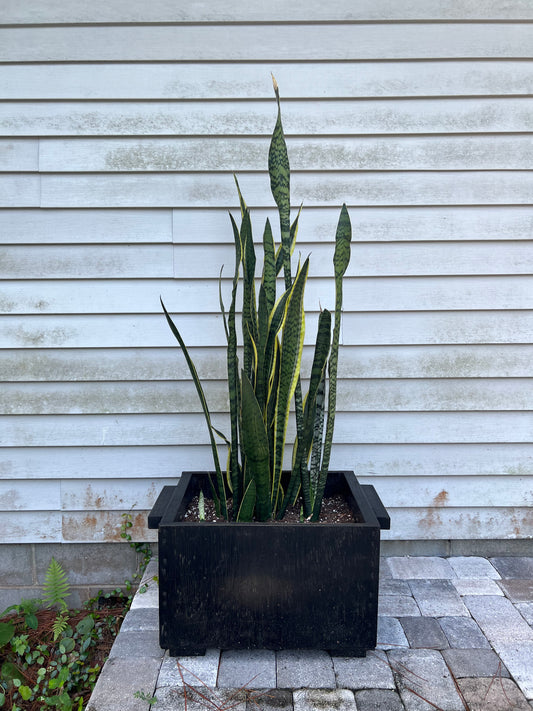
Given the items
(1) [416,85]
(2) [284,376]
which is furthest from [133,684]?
(1) [416,85]

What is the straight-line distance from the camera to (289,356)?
1.63 metres

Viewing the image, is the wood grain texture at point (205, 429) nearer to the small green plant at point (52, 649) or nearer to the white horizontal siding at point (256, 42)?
the small green plant at point (52, 649)

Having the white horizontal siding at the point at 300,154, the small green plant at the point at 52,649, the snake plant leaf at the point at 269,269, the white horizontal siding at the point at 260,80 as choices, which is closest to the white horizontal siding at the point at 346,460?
the small green plant at the point at 52,649

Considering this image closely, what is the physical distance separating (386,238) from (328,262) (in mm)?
227

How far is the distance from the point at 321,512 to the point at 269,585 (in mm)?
331

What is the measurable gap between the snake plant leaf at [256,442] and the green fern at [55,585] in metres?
0.95

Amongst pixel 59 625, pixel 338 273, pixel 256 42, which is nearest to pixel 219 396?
pixel 338 273

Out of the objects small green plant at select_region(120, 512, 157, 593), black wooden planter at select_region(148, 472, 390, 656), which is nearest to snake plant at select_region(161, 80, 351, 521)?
black wooden planter at select_region(148, 472, 390, 656)

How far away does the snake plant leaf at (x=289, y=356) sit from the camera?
1596 mm

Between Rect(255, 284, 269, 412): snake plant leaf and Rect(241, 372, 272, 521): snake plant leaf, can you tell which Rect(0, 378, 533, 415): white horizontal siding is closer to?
Rect(255, 284, 269, 412): snake plant leaf

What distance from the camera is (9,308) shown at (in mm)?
2094

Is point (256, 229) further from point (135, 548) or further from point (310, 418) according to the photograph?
point (135, 548)

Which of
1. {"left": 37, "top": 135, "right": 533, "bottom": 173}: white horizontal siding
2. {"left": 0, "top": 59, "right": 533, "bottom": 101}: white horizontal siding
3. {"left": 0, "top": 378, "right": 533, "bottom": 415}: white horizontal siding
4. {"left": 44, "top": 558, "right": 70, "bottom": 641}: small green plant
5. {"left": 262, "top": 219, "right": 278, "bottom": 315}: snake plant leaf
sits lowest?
{"left": 44, "top": 558, "right": 70, "bottom": 641}: small green plant

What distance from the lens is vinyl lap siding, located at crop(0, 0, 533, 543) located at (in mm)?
2008
